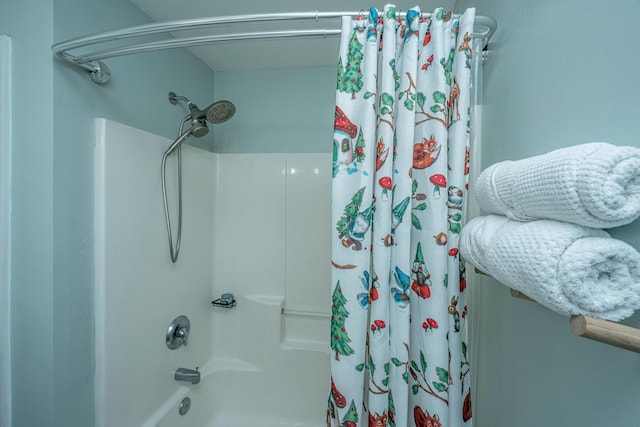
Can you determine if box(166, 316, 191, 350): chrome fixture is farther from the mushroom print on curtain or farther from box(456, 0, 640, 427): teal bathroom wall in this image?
box(456, 0, 640, 427): teal bathroom wall

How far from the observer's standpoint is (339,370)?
0.67m

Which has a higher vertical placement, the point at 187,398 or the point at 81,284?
the point at 81,284

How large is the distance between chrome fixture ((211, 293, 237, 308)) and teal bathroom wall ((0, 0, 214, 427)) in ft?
2.33

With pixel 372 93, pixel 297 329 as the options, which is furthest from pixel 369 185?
pixel 297 329

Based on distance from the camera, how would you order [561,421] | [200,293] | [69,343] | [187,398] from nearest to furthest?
[561,421] < [69,343] < [187,398] < [200,293]

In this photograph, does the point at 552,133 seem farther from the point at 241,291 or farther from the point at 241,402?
the point at 241,402

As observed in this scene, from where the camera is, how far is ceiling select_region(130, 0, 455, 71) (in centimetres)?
111

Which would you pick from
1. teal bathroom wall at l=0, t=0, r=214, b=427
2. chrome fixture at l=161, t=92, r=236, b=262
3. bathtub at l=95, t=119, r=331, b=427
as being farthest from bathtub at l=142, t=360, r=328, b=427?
chrome fixture at l=161, t=92, r=236, b=262

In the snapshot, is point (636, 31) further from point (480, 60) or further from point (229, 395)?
point (229, 395)

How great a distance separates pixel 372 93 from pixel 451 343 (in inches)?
27.1

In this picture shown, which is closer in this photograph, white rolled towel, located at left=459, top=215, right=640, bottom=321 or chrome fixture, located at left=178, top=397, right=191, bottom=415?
white rolled towel, located at left=459, top=215, right=640, bottom=321

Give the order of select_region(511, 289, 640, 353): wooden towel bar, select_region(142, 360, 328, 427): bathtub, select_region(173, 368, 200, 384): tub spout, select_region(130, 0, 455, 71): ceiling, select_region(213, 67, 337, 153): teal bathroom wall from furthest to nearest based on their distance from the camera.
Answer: select_region(213, 67, 337, 153): teal bathroom wall → select_region(142, 360, 328, 427): bathtub → select_region(173, 368, 200, 384): tub spout → select_region(130, 0, 455, 71): ceiling → select_region(511, 289, 640, 353): wooden towel bar

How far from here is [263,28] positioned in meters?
1.19

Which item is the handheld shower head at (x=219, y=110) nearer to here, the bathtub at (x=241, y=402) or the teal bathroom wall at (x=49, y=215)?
the teal bathroom wall at (x=49, y=215)
